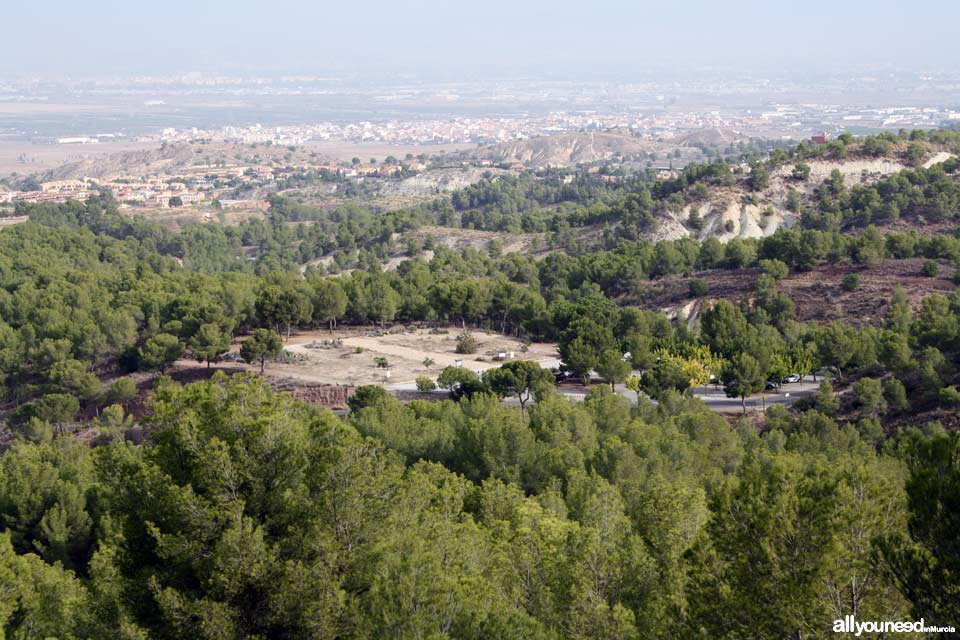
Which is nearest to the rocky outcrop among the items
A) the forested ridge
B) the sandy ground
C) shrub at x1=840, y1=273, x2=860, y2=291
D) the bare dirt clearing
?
the sandy ground

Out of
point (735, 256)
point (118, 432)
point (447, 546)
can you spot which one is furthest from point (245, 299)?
point (447, 546)

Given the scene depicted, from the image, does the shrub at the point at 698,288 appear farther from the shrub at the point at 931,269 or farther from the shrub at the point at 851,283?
the shrub at the point at 931,269

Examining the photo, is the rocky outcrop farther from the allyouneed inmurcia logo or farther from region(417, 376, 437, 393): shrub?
the allyouneed inmurcia logo

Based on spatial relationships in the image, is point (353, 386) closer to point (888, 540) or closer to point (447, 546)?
point (447, 546)

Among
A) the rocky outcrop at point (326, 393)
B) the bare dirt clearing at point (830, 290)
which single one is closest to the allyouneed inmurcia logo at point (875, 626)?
the rocky outcrop at point (326, 393)

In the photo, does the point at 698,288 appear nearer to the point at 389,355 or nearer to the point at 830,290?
the point at 830,290

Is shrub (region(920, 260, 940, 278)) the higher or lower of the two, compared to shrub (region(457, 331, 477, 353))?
higher
